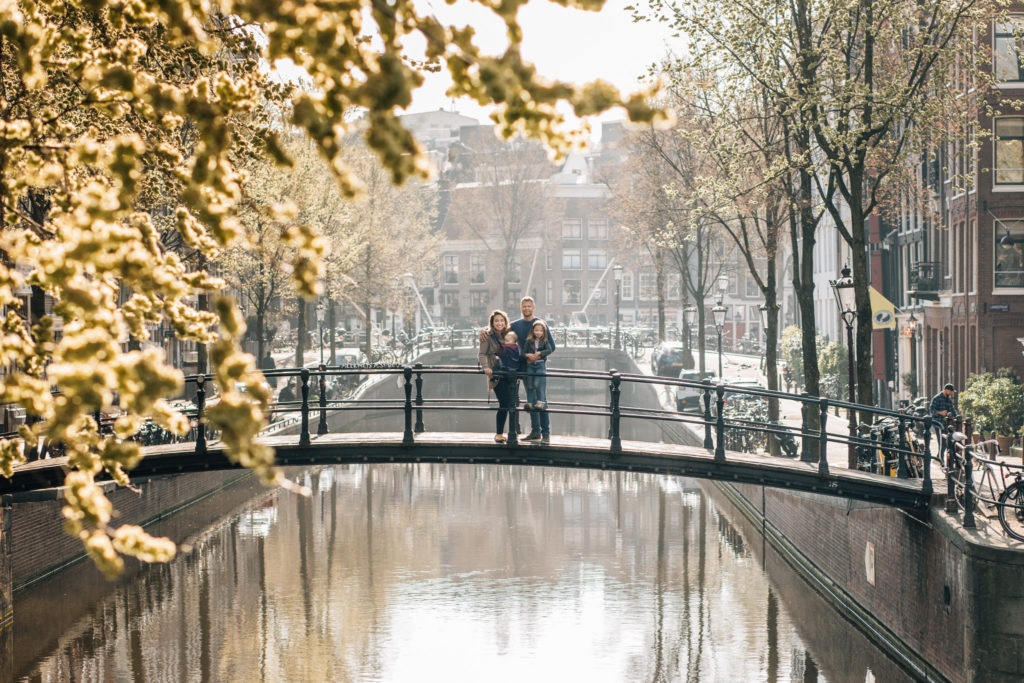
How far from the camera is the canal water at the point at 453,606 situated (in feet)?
54.0

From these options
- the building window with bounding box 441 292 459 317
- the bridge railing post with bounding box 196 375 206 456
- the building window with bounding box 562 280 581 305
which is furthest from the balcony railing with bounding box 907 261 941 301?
the building window with bounding box 441 292 459 317

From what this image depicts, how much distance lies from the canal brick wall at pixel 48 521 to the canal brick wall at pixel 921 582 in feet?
31.7

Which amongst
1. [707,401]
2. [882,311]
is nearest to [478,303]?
[882,311]

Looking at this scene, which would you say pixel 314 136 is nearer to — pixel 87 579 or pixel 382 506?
pixel 87 579

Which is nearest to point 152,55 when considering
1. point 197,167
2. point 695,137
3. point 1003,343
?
point 197,167

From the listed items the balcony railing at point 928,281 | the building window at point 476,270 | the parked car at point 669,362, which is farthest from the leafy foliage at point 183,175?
the building window at point 476,270

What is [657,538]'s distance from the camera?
981 inches

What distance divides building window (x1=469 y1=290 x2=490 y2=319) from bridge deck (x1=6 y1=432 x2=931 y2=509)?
76566 millimetres

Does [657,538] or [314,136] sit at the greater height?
[314,136]

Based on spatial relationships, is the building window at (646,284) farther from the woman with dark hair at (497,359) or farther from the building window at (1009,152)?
the woman with dark hair at (497,359)

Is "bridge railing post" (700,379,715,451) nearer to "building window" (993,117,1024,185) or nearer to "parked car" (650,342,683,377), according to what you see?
"building window" (993,117,1024,185)

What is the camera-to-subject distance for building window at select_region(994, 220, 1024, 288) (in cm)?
2836

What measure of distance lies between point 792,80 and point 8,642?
1417cm

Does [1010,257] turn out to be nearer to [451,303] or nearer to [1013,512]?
[1013,512]
